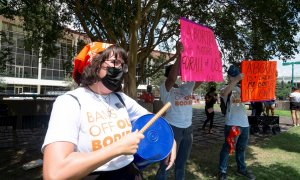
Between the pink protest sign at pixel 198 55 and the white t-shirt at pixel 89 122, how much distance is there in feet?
7.38

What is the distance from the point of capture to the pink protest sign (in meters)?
4.32

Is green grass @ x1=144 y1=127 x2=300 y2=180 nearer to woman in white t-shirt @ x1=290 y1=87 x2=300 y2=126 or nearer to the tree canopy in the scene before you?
the tree canopy

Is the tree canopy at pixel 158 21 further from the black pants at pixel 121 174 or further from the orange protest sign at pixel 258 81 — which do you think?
the black pants at pixel 121 174

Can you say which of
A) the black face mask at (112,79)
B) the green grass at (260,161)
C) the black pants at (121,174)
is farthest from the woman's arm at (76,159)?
the green grass at (260,161)

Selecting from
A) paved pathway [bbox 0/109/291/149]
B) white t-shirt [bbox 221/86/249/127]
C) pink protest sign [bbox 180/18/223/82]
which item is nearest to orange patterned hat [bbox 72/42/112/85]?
pink protest sign [bbox 180/18/223/82]

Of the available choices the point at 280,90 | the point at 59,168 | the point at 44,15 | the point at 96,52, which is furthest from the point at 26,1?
the point at 280,90

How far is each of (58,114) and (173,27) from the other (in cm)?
996

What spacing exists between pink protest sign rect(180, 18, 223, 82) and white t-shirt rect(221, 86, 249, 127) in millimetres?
666

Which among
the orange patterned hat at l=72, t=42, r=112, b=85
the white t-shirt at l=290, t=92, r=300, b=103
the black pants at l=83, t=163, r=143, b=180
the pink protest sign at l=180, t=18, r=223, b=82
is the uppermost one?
the pink protest sign at l=180, t=18, r=223, b=82

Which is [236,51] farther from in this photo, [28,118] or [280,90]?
[280,90]

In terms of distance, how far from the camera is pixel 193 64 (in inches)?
175

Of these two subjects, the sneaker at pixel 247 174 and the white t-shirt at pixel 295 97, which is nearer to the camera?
the sneaker at pixel 247 174

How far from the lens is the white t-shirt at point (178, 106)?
4.36 meters

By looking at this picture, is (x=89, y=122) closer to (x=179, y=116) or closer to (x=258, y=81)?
(x=179, y=116)
